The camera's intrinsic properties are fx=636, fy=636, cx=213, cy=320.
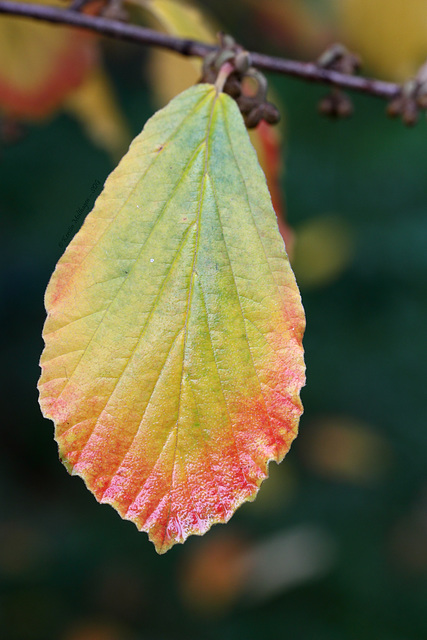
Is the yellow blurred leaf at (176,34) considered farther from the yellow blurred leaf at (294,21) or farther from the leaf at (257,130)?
the yellow blurred leaf at (294,21)

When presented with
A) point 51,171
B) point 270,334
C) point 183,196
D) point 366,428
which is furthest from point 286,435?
point 51,171

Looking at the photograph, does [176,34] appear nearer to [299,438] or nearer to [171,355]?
[171,355]

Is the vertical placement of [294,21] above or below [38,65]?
above

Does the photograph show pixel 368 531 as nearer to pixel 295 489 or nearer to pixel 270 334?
pixel 295 489

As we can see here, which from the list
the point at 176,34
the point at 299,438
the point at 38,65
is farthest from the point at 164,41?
the point at 299,438

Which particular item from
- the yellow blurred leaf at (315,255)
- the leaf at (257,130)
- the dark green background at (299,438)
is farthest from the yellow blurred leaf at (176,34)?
the dark green background at (299,438)

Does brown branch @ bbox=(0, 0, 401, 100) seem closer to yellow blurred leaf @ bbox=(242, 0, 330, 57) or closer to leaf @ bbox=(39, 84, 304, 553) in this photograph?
leaf @ bbox=(39, 84, 304, 553)
